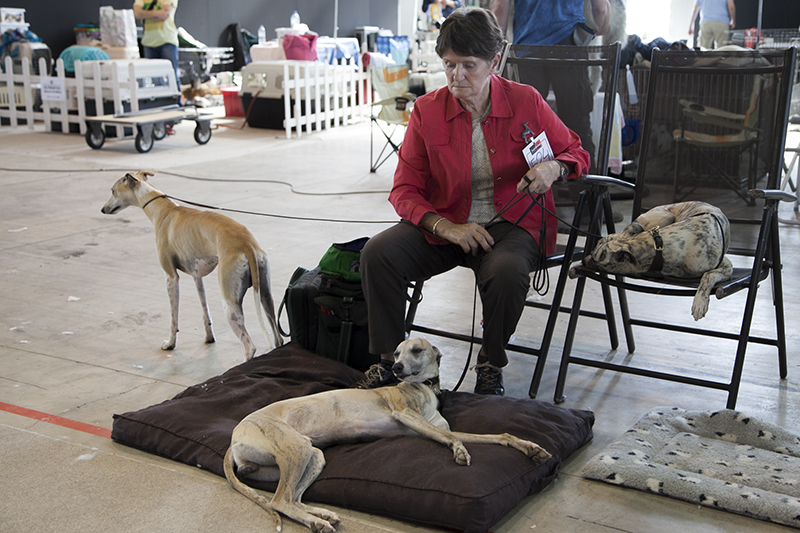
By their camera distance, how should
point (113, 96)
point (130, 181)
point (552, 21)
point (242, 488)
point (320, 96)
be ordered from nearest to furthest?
point (242, 488)
point (130, 181)
point (552, 21)
point (113, 96)
point (320, 96)

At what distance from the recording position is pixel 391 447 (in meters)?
2.08

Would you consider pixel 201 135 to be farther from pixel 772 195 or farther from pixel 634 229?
pixel 772 195

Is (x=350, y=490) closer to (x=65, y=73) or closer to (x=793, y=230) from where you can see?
(x=793, y=230)

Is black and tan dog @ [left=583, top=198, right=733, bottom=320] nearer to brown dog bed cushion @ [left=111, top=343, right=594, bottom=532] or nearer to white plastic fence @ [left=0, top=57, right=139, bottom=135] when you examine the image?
brown dog bed cushion @ [left=111, top=343, right=594, bottom=532]

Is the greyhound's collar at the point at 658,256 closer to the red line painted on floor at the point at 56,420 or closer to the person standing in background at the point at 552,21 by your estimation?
the red line painted on floor at the point at 56,420

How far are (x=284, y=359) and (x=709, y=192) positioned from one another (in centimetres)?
185

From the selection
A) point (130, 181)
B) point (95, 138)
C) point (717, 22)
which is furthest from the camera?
point (717, 22)

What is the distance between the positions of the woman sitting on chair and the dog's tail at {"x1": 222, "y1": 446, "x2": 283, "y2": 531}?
25.2 inches

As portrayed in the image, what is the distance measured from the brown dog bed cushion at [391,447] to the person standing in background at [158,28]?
858 centimetres

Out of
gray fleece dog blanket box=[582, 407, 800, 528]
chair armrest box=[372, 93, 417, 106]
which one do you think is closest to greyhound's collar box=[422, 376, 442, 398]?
gray fleece dog blanket box=[582, 407, 800, 528]

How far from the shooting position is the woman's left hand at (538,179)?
2477mm

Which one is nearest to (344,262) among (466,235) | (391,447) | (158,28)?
(466,235)

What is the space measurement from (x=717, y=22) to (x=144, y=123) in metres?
6.58

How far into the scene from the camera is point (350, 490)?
76.6 inches
